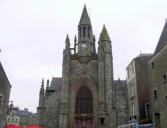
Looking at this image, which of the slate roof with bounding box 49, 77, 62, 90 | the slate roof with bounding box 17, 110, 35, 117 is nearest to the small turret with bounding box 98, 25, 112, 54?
the slate roof with bounding box 49, 77, 62, 90

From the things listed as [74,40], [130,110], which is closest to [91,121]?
[130,110]

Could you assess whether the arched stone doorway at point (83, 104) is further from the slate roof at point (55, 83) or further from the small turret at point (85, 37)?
the slate roof at point (55, 83)

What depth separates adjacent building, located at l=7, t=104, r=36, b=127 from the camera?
182 feet

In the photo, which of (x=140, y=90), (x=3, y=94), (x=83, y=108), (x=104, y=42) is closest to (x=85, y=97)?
(x=83, y=108)

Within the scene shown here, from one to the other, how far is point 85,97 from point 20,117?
3472cm

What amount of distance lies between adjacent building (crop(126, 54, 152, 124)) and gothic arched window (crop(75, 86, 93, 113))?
16.6 feet

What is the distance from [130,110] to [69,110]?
7131 mm

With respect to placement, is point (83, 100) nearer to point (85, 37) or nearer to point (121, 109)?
point (121, 109)

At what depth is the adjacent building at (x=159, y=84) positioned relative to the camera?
1740cm

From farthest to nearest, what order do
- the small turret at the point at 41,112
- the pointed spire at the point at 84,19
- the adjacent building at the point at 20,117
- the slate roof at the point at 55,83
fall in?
1. the adjacent building at the point at 20,117
2. the slate roof at the point at 55,83
3. the pointed spire at the point at 84,19
4. the small turret at the point at 41,112

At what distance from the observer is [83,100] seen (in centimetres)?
2767

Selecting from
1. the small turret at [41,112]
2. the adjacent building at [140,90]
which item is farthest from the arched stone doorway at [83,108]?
the adjacent building at [140,90]

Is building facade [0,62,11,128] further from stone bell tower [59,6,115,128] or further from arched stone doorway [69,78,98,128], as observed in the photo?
arched stone doorway [69,78,98,128]

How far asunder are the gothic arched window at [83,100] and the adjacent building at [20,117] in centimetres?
3059
